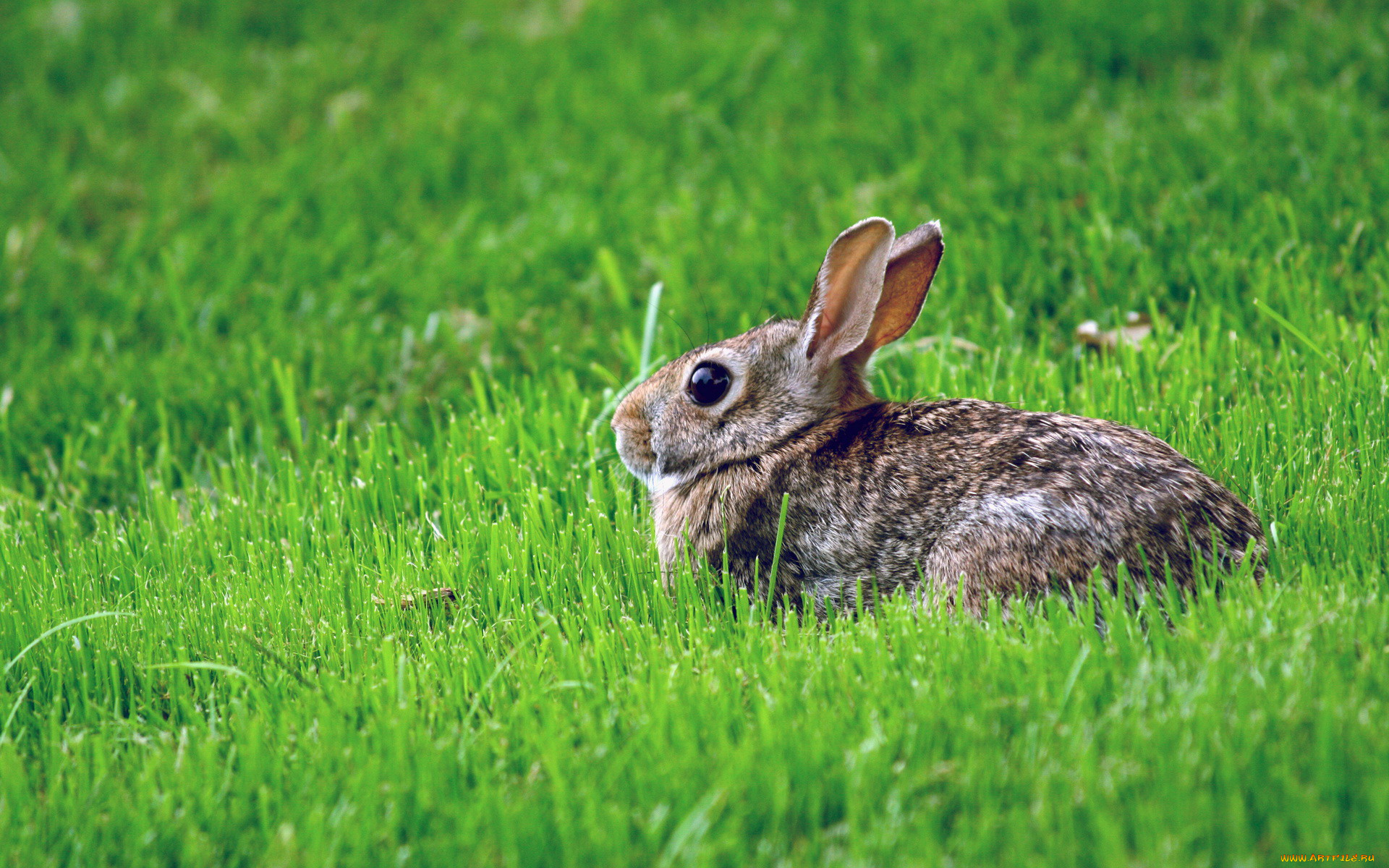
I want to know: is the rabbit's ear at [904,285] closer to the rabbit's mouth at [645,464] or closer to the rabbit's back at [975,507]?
the rabbit's back at [975,507]

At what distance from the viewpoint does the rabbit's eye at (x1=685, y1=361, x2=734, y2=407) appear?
13.7 feet

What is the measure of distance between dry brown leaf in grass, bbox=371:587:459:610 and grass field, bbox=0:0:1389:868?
1.1 inches

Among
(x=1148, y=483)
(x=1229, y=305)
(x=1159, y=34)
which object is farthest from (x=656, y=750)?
(x=1159, y=34)

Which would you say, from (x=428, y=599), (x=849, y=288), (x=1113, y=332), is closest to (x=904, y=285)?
(x=849, y=288)

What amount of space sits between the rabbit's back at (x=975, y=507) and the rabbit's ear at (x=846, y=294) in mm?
258

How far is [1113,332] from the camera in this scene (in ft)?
16.6

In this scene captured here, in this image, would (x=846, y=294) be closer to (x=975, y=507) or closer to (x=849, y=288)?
(x=849, y=288)

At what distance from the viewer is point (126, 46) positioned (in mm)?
9266

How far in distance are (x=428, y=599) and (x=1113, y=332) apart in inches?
125

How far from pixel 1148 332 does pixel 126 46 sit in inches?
328

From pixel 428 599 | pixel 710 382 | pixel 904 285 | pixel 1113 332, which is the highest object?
pixel 904 285

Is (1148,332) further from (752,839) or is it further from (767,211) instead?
(752,839)

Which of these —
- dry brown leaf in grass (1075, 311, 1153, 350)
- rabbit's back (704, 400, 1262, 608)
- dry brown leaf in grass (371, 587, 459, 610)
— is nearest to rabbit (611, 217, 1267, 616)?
rabbit's back (704, 400, 1262, 608)

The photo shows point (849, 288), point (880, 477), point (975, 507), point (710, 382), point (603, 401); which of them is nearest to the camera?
point (975, 507)
